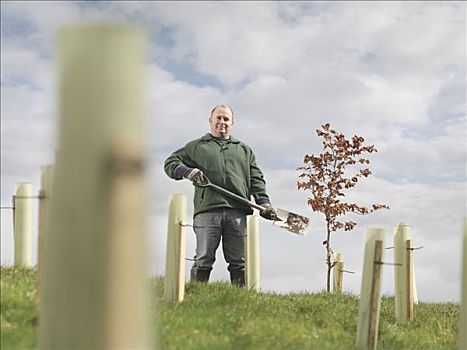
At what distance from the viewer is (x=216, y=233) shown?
10773mm

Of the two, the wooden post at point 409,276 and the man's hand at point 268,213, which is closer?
the wooden post at point 409,276

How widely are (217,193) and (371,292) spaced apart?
133 inches

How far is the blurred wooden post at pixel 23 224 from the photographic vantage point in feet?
27.0

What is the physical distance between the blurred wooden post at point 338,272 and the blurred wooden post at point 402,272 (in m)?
5.22

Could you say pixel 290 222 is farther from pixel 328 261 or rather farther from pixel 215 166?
pixel 328 261

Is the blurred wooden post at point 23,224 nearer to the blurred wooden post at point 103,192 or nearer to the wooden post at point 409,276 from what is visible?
the blurred wooden post at point 103,192

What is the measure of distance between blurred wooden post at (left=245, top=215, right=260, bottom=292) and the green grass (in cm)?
51

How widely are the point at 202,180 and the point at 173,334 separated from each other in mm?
3859

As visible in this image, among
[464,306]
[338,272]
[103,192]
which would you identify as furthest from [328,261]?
[103,192]

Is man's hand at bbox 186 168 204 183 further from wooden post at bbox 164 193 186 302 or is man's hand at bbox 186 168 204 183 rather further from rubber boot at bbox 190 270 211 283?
wooden post at bbox 164 193 186 302

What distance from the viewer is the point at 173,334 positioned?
23.0ft

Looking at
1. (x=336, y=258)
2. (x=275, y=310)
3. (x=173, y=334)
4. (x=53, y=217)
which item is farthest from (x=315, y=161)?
(x=53, y=217)

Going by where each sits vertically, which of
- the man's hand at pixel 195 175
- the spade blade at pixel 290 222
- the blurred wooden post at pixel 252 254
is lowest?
the blurred wooden post at pixel 252 254

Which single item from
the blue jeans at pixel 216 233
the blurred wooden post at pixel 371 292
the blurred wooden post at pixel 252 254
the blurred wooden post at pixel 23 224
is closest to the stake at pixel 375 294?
the blurred wooden post at pixel 371 292
